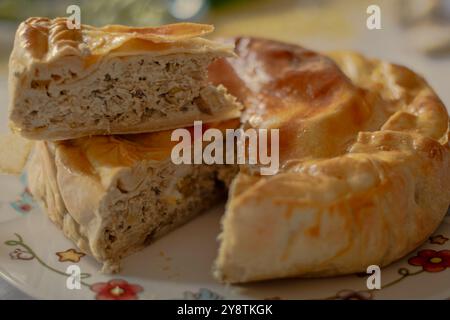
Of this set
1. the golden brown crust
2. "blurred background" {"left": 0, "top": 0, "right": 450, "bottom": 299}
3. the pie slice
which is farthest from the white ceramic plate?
"blurred background" {"left": 0, "top": 0, "right": 450, "bottom": 299}

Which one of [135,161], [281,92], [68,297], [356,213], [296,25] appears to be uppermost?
[296,25]

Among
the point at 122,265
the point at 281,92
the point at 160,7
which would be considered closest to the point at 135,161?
the point at 122,265

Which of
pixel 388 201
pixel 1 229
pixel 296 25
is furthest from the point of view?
pixel 296 25

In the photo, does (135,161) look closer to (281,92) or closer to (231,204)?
(231,204)

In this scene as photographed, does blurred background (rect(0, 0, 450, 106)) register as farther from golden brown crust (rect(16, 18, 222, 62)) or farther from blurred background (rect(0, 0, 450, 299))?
golden brown crust (rect(16, 18, 222, 62))

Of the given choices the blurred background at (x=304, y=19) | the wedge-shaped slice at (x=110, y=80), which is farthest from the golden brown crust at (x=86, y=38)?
the blurred background at (x=304, y=19)

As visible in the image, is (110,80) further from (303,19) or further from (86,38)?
(303,19)

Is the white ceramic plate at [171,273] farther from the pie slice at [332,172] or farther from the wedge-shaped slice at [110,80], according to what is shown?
the wedge-shaped slice at [110,80]
